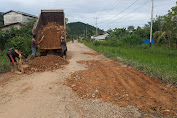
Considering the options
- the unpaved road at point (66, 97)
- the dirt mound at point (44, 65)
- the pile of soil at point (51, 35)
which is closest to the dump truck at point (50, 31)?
the pile of soil at point (51, 35)

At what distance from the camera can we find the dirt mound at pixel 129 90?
9.83 ft

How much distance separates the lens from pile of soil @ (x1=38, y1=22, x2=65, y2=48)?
821 centimetres

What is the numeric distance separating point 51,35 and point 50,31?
0.92ft

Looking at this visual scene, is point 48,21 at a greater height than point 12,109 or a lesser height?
greater

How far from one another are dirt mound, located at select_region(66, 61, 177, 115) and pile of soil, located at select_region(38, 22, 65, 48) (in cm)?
400

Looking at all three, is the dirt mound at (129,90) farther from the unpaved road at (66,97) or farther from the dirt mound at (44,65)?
the dirt mound at (44,65)

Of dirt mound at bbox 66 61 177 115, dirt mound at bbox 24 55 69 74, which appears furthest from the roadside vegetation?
dirt mound at bbox 24 55 69 74

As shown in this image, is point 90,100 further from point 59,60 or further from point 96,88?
point 59,60

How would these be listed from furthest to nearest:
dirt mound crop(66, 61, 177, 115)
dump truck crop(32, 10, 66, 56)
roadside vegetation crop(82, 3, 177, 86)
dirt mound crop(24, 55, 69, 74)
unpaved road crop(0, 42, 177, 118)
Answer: dump truck crop(32, 10, 66, 56), dirt mound crop(24, 55, 69, 74), roadside vegetation crop(82, 3, 177, 86), dirt mound crop(66, 61, 177, 115), unpaved road crop(0, 42, 177, 118)

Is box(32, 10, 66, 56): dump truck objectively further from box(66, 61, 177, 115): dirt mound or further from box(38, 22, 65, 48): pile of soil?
box(66, 61, 177, 115): dirt mound

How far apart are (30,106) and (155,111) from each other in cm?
260

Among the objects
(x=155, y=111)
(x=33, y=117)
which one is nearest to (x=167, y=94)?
(x=155, y=111)

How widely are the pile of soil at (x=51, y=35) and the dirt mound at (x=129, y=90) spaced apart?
4.00 meters

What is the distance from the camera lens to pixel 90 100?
327 centimetres
